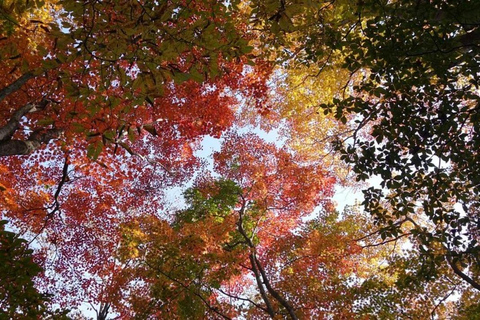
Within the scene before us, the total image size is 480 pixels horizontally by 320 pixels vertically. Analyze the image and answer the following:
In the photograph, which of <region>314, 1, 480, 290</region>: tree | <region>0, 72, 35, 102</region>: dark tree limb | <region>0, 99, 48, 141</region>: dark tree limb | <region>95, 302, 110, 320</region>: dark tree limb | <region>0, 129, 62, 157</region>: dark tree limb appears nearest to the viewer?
<region>314, 1, 480, 290</region>: tree

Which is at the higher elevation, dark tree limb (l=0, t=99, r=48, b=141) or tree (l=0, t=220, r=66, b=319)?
dark tree limb (l=0, t=99, r=48, b=141)

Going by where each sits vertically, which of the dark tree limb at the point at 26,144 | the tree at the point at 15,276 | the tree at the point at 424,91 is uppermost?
the dark tree limb at the point at 26,144

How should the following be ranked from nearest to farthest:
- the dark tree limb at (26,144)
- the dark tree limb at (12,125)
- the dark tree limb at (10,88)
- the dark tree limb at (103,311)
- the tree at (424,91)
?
1. the tree at (424,91)
2. the dark tree limb at (10,88)
3. the dark tree limb at (12,125)
4. the dark tree limb at (26,144)
5. the dark tree limb at (103,311)

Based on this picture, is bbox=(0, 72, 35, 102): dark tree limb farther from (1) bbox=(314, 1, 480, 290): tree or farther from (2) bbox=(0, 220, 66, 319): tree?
(1) bbox=(314, 1, 480, 290): tree

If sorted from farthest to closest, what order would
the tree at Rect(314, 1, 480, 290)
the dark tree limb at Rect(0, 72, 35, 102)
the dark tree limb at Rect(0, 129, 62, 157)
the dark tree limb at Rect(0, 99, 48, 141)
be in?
the dark tree limb at Rect(0, 129, 62, 157), the dark tree limb at Rect(0, 99, 48, 141), the dark tree limb at Rect(0, 72, 35, 102), the tree at Rect(314, 1, 480, 290)

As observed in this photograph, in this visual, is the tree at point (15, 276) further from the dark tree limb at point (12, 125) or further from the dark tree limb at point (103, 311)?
the dark tree limb at point (103, 311)

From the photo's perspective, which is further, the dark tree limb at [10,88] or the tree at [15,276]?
the dark tree limb at [10,88]

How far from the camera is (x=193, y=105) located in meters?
11.1

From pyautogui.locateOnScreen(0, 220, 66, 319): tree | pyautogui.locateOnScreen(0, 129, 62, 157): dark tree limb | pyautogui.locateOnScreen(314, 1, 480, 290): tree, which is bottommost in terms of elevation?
pyautogui.locateOnScreen(0, 220, 66, 319): tree

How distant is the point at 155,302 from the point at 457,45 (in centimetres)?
945

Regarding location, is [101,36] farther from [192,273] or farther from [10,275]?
[192,273]

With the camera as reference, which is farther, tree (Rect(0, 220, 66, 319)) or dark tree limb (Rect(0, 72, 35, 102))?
dark tree limb (Rect(0, 72, 35, 102))

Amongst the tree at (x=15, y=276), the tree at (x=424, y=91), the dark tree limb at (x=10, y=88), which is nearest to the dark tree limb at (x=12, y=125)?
the dark tree limb at (x=10, y=88)

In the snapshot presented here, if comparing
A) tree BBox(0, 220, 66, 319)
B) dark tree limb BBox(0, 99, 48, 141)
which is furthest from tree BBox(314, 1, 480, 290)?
dark tree limb BBox(0, 99, 48, 141)
